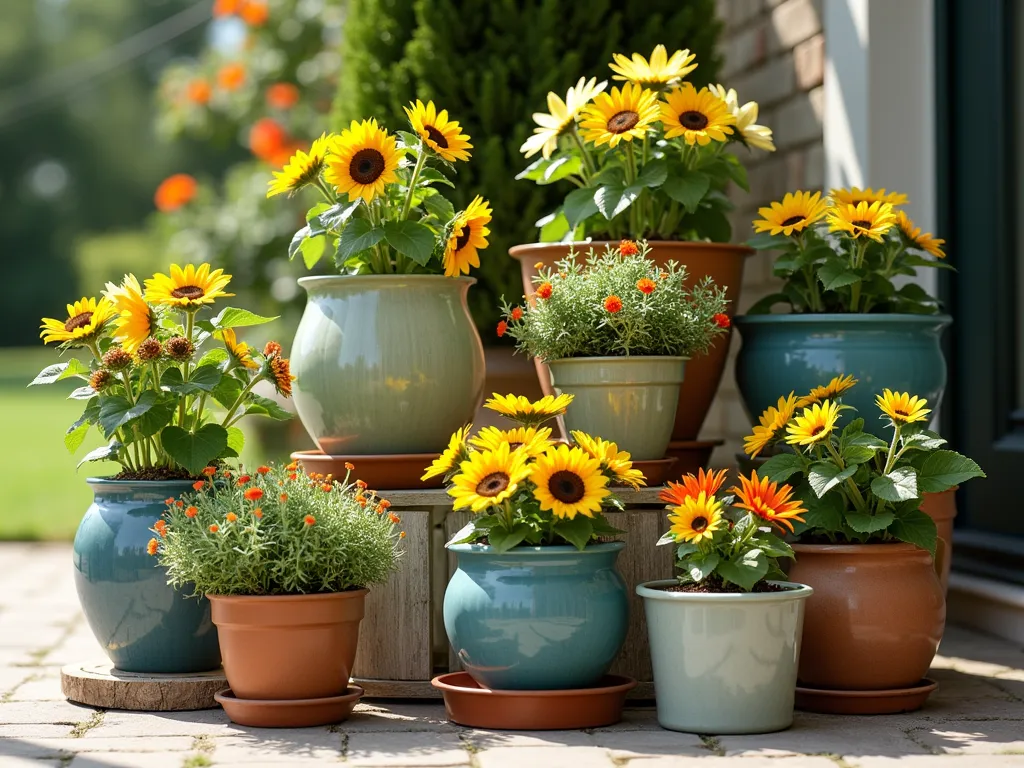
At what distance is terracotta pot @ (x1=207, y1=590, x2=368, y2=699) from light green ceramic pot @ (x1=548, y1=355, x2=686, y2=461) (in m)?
0.60

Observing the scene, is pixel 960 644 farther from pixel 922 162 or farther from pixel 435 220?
→ pixel 435 220

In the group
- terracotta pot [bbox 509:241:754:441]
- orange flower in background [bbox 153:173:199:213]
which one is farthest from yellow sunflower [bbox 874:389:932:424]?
orange flower in background [bbox 153:173:199:213]

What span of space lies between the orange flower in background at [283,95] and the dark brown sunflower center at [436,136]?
4.06 metres

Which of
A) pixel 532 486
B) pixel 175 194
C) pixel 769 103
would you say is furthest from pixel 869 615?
pixel 175 194

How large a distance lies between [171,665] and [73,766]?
525mm

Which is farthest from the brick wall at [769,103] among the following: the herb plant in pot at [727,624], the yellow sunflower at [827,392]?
the herb plant in pot at [727,624]

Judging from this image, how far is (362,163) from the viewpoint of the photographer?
2547 millimetres

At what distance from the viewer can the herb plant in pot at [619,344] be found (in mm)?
2584

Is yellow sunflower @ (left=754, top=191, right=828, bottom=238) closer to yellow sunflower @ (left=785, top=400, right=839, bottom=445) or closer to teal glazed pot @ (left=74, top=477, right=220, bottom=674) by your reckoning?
yellow sunflower @ (left=785, top=400, right=839, bottom=445)

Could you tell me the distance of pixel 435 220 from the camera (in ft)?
8.95

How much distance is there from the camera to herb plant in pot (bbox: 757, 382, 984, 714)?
7.90 feet

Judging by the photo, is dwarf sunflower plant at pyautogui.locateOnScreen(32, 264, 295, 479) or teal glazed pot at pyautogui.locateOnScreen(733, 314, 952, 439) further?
teal glazed pot at pyautogui.locateOnScreen(733, 314, 952, 439)

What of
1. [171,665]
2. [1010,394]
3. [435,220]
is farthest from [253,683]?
[1010,394]

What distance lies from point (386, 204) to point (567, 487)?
2.45 ft
